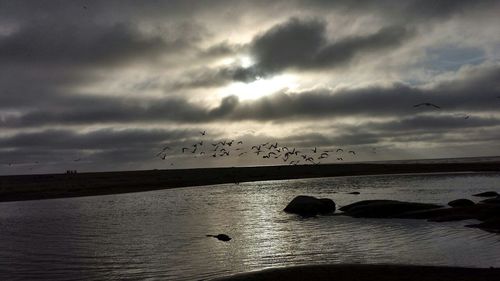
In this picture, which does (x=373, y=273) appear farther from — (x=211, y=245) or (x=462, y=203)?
(x=462, y=203)

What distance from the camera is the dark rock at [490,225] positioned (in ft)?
97.2

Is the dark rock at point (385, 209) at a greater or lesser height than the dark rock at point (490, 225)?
greater

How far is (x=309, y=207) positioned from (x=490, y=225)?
15587 mm

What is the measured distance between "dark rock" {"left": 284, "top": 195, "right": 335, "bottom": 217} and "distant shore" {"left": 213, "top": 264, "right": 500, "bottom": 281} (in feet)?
70.0

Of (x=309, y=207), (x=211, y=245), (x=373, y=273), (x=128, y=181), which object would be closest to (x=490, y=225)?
(x=309, y=207)

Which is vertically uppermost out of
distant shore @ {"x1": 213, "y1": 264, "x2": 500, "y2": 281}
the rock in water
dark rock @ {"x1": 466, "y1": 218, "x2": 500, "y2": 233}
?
the rock in water

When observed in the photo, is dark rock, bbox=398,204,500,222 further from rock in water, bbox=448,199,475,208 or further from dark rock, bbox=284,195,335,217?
dark rock, bbox=284,195,335,217

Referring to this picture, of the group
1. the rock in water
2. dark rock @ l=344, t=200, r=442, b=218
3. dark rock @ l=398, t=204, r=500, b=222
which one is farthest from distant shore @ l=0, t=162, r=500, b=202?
the rock in water

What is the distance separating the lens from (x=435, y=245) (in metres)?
25.5

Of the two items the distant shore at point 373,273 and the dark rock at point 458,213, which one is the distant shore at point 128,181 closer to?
the dark rock at point 458,213

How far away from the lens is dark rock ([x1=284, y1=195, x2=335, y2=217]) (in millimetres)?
41938

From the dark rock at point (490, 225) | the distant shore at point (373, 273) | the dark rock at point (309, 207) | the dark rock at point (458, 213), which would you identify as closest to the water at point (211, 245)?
the dark rock at point (490, 225)

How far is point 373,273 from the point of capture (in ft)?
62.4

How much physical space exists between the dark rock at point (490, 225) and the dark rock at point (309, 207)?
1392cm
